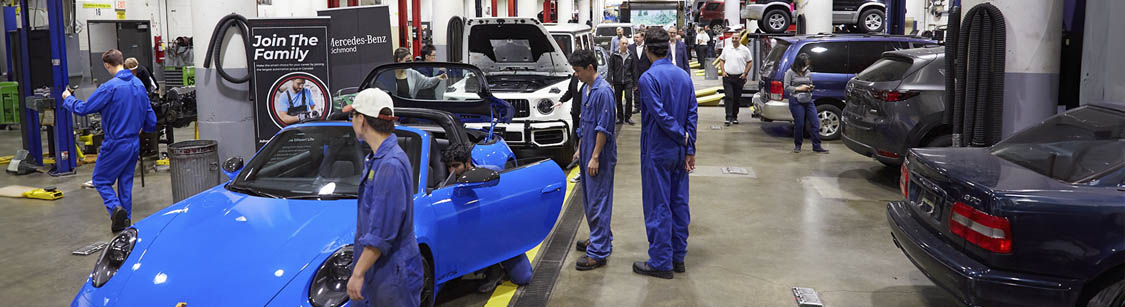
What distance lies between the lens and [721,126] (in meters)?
15.0

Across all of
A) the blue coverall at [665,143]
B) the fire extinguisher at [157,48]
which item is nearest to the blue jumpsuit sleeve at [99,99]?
the blue coverall at [665,143]

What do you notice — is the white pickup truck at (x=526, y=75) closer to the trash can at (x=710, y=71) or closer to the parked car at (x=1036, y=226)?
the parked car at (x=1036, y=226)

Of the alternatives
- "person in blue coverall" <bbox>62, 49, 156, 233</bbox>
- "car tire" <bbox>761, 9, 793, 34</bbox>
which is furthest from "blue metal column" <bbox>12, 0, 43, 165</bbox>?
"car tire" <bbox>761, 9, 793, 34</bbox>

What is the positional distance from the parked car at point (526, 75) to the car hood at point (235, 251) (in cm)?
512

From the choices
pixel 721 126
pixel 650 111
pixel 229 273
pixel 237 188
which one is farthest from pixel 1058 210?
pixel 721 126

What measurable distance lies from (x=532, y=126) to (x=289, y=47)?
2911 mm

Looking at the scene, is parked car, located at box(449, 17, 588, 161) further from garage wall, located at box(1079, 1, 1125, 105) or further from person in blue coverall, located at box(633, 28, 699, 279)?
garage wall, located at box(1079, 1, 1125, 105)

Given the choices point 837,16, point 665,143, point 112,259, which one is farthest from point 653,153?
point 837,16

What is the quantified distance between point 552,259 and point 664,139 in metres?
1.37

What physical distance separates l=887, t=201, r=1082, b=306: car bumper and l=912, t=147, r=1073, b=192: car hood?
36 cm

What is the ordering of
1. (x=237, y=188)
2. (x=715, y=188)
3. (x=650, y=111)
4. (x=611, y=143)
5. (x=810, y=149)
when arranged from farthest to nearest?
(x=810, y=149) < (x=715, y=188) < (x=611, y=143) < (x=650, y=111) < (x=237, y=188)

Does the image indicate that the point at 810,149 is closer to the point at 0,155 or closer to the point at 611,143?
the point at 611,143

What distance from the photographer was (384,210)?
10.5ft

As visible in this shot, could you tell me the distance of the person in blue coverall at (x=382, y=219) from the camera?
127 inches
